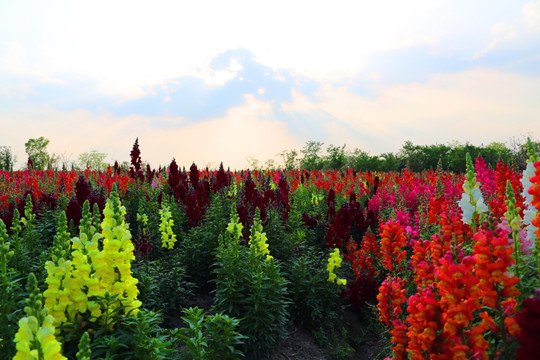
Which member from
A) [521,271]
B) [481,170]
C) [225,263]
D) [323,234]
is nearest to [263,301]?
[225,263]

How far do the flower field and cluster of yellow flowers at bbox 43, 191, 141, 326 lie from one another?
0.5 inches

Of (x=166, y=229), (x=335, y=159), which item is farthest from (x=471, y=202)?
(x=335, y=159)

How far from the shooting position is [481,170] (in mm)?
8914

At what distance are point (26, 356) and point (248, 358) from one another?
325 cm

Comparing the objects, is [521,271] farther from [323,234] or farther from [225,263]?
[323,234]

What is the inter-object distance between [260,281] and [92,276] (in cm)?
208

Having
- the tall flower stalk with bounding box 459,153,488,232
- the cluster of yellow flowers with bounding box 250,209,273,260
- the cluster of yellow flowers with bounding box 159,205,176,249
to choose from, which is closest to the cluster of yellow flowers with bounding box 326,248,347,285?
the cluster of yellow flowers with bounding box 250,209,273,260

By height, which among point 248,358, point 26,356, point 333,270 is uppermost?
point 26,356

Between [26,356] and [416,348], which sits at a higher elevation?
[26,356]

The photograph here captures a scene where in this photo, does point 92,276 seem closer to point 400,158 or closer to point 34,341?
point 34,341

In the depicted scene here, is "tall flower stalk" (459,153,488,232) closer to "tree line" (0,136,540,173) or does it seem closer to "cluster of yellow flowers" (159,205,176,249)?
"cluster of yellow flowers" (159,205,176,249)

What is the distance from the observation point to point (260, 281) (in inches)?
199

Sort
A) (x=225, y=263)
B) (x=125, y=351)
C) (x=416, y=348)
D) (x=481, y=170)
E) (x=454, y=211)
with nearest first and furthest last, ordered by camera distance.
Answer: (x=416, y=348)
(x=125, y=351)
(x=454, y=211)
(x=225, y=263)
(x=481, y=170)

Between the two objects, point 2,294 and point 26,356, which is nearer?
point 26,356
